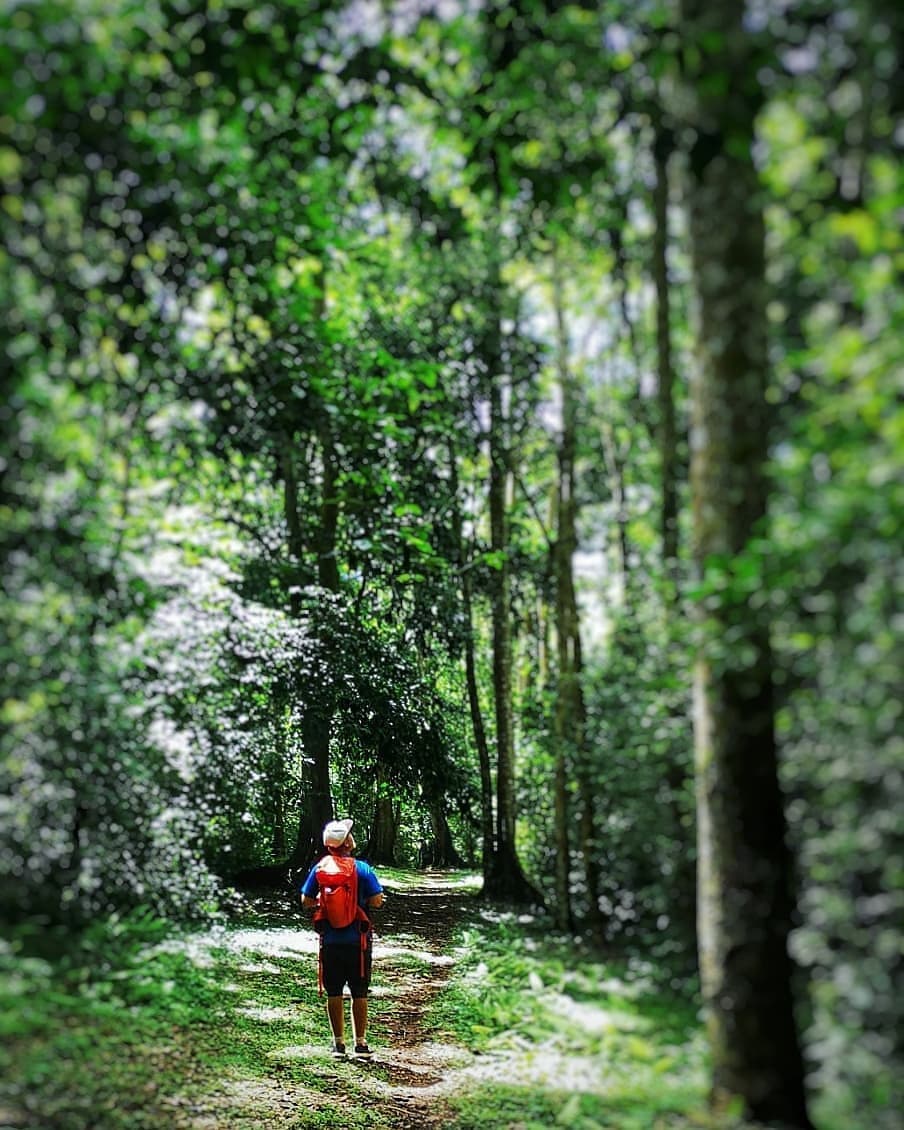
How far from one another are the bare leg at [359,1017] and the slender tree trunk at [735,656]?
8.66ft

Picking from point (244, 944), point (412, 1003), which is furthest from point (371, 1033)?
point (244, 944)

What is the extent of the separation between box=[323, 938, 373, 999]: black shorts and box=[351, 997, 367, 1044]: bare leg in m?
0.03

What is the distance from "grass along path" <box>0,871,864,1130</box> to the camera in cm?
344

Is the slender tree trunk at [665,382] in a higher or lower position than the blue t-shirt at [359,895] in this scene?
higher

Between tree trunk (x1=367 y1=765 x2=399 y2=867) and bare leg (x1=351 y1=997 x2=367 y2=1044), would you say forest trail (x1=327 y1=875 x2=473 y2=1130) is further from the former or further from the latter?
tree trunk (x1=367 y1=765 x2=399 y2=867)

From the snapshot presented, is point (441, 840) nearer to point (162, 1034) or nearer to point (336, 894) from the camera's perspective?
point (336, 894)

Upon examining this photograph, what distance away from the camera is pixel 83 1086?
11.8 ft

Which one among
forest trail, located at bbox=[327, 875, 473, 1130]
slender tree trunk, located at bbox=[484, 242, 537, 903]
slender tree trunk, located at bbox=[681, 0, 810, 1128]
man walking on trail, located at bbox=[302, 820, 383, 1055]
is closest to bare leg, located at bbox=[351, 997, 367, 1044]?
man walking on trail, located at bbox=[302, 820, 383, 1055]

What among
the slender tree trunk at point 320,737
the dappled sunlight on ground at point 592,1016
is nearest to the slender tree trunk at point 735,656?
the dappled sunlight on ground at point 592,1016

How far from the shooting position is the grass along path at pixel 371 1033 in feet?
11.3

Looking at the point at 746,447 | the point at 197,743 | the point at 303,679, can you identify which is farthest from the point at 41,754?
the point at 746,447

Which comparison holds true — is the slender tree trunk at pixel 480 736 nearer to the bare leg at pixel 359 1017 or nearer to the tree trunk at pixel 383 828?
the tree trunk at pixel 383 828

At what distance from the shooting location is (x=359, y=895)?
535 centimetres

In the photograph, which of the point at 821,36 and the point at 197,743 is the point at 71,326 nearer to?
the point at 197,743
